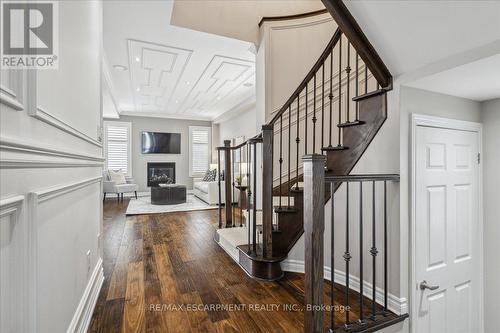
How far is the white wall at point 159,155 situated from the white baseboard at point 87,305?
6.82 m

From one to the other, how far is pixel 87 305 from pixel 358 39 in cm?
256

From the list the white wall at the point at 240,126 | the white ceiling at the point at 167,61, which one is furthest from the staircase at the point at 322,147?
the white wall at the point at 240,126

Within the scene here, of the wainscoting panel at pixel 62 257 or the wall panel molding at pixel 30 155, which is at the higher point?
the wall panel molding at pixel 30 155

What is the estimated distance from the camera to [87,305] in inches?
66.0

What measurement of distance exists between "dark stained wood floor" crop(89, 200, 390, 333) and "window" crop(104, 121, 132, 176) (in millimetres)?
5363

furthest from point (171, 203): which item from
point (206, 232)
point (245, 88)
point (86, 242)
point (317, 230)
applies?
point (317, 230)

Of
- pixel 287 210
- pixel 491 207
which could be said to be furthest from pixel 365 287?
pixel 491 207

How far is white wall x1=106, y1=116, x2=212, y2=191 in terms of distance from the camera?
846 cm

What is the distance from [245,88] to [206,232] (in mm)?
3545

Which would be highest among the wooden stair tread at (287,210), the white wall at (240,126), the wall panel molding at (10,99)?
the white wall at (240,126)

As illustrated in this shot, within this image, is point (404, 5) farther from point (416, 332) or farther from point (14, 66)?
point (416, 332)

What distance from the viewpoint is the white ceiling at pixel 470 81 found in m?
1.42

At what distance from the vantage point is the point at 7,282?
0.73 meters

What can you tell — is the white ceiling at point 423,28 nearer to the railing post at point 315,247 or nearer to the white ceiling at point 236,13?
the railing post at point 315,247
